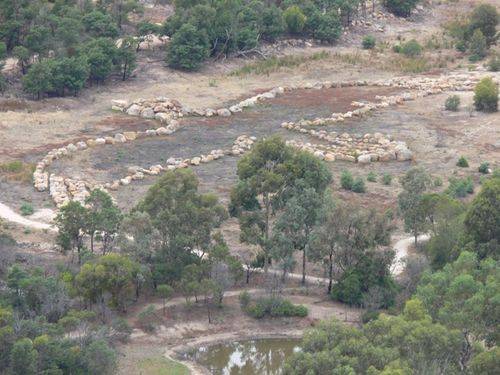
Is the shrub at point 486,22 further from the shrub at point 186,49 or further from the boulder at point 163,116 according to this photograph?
the boulder at point 163,116

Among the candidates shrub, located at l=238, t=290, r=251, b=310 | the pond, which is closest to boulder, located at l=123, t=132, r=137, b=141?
shrub, located at l=238, t=290, r=251, b=310

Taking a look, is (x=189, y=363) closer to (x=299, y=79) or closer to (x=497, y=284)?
(x=497, y=284)

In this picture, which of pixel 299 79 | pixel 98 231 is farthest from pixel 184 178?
pixel 299 79

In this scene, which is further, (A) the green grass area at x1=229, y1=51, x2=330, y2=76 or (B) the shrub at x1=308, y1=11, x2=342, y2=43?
(B) the shrub at x1=308, y1=11, x2=342, y2=43

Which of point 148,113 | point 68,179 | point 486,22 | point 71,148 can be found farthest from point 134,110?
point 486,22

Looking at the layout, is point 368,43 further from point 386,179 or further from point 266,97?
point 386,179

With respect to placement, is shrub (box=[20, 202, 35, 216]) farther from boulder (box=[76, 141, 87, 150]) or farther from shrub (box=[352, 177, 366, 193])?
shrub (box=[352, 177, 366, 193])
